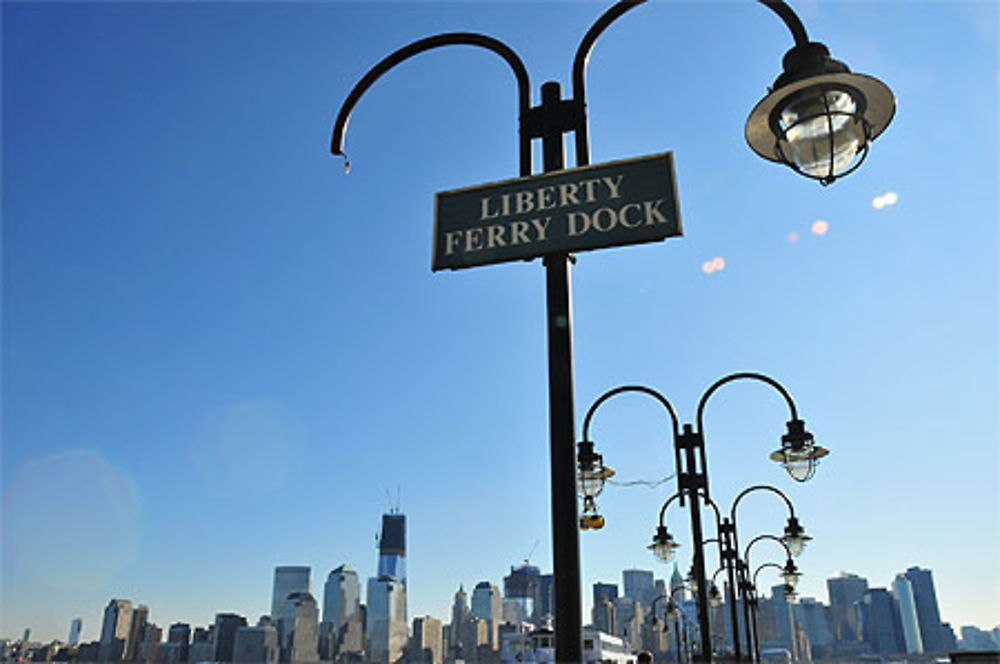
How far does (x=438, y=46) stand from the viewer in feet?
18.0

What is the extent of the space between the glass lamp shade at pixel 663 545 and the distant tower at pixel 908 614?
15443 centimetres

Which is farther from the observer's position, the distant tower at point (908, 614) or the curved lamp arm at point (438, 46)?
the distant tower at point (908, 614)

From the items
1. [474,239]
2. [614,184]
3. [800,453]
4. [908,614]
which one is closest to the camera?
[614,184]

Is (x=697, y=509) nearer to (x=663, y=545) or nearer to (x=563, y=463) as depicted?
(x=663, y=545)

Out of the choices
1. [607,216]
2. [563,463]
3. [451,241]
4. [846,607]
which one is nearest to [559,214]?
[607,216]

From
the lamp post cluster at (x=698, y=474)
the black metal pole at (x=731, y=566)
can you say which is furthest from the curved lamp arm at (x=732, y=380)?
the black metal pole at (x=731, y=566)

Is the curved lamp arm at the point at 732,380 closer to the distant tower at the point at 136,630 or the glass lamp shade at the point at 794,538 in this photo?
the glass lamp shade at the point at 794,538

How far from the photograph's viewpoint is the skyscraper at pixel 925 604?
146 metres

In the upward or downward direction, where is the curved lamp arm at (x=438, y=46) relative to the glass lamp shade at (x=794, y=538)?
upward

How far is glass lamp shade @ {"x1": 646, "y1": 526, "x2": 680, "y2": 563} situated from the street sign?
14046 mm

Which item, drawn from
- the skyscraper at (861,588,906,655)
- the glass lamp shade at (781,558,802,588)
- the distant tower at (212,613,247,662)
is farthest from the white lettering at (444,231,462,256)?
the distant tower at (212,613,247,662)

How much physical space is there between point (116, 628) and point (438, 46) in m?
178

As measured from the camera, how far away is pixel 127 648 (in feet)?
488

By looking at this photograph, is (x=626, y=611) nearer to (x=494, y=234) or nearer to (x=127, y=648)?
(x=127, y=648)
